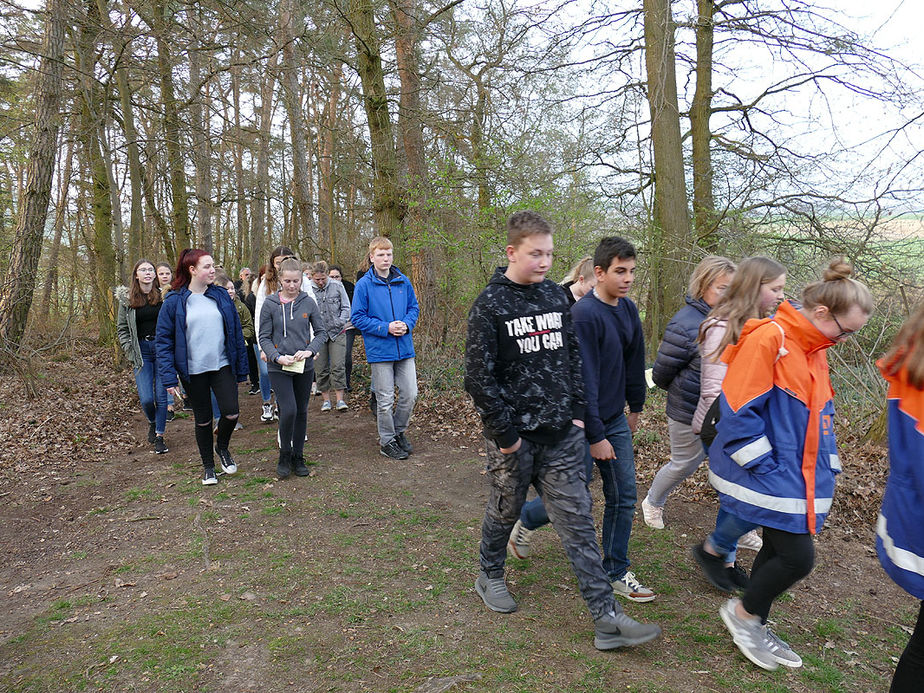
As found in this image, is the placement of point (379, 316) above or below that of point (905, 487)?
above

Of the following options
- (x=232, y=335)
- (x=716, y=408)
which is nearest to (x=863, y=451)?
(x=716, y=408)

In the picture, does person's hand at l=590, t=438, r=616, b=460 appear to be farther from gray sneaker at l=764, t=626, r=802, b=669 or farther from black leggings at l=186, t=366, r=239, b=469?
black leggings at l=186, t=366, r=239, b=469

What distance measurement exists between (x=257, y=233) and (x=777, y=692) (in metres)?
19.2

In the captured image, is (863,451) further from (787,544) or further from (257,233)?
(257,233)

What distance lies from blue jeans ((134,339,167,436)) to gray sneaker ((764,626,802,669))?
6.76 meters

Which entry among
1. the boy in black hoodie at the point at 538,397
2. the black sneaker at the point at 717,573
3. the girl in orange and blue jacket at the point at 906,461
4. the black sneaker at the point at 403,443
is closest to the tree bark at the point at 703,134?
the black sneaker at the point at 403,443

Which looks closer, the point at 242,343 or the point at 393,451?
the point at 242,343

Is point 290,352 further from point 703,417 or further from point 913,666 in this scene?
point 913,666

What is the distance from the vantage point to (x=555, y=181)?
10273mm

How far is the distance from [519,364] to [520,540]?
152cm

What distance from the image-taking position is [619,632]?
10.3 feet

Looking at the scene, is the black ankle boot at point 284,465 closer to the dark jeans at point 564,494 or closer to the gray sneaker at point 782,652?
the dark jeans at point 564,494

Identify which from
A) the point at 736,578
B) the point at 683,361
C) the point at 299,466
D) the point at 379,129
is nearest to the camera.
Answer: the point at 736,578

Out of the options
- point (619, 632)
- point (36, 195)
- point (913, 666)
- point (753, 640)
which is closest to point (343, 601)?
point (619, 632)
